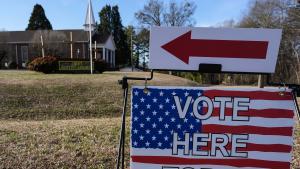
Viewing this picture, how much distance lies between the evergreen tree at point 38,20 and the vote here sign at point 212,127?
54945 millimetres

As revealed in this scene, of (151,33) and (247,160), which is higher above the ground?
(151,33)

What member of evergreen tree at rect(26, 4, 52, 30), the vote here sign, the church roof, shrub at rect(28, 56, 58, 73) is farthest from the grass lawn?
evergreen tree at rect(26, 4, 52, 30)

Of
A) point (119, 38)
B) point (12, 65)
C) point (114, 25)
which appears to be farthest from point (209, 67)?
point (114, 25)

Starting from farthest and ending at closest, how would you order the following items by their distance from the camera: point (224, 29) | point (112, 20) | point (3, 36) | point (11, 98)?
point (112, 20), point (3, 36), point (11, 98), point (224, 29)

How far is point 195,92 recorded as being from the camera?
2.53 m

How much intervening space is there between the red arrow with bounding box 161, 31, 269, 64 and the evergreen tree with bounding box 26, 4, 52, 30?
5501cm

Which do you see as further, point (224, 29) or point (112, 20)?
point (112, 20)

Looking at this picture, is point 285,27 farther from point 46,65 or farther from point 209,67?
point 209,67

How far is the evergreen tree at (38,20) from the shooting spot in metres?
54.1

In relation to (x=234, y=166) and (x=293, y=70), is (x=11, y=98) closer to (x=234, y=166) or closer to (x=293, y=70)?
(x=234, y=166)

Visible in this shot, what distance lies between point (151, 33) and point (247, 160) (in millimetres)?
1199

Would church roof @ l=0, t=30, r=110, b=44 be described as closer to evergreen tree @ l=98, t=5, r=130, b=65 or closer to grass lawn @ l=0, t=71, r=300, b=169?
evergreen tree @ l=98, t=5, r=130, b=65

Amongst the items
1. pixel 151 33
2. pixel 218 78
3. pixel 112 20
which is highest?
pixel 112 20

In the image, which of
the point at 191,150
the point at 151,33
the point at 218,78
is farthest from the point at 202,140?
the point at 218,78
